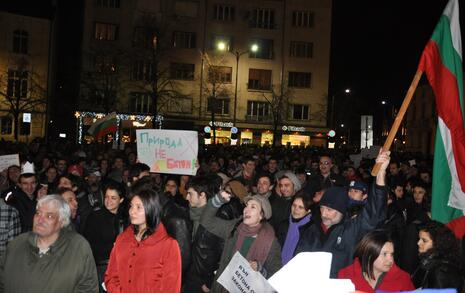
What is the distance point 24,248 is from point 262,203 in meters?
2.32

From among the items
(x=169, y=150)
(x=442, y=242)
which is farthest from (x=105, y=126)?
(x=442, y=242)

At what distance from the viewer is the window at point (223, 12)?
54.2 metres

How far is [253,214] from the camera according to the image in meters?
5.34

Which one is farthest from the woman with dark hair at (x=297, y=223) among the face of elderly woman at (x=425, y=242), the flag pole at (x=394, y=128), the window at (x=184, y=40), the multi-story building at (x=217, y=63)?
the window at (x=184, y=40)

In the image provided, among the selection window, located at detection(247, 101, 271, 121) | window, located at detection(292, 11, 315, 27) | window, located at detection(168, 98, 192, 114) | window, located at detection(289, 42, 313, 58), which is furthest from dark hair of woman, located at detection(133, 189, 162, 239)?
window, located at detection(292, 11, 315, 27)

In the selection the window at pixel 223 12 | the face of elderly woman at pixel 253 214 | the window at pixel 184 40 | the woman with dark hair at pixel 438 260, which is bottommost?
the woman with dark hair at pixel 438 260

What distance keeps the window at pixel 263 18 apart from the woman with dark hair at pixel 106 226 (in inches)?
1999

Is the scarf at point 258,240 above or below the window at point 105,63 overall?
below

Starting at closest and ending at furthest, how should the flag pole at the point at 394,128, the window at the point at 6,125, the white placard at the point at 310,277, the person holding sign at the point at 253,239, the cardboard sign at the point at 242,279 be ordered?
the white placard at the point at 310,277 < the cardboard sign at the point at 242,279 < the flag pole at the point at 394,128 < the person holding sign at the point at 253,239 < the window at the point at 6,125

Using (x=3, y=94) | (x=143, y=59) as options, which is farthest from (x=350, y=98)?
(x=3, y=94)

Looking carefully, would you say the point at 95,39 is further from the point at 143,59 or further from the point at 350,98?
the point at 350,98

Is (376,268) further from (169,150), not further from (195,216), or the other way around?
(169,150)

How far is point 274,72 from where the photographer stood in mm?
54875

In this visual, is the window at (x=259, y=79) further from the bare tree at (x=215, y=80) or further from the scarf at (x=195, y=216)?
the scarf at (x=195, y=216)
